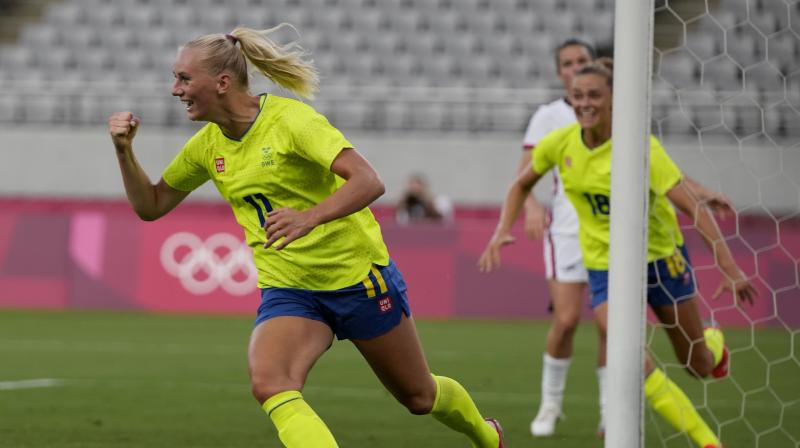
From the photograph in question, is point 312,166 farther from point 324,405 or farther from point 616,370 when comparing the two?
point 324,405

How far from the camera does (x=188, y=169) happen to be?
5422mm

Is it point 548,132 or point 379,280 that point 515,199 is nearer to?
point 548,132

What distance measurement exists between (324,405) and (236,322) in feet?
23.7

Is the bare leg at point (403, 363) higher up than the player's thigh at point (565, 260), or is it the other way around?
the bare leg at point (403, 363)

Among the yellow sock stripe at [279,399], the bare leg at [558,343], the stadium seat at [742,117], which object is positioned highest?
the yellow sock stripe at [279,399]

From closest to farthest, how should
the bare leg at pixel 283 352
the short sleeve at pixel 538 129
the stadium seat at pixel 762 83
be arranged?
1. the bare leg at pixel 283 352
2. the short sleeve at pixel 538 129
3. the stadium seat at pixel 762 83

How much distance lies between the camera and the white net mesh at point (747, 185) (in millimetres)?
8203

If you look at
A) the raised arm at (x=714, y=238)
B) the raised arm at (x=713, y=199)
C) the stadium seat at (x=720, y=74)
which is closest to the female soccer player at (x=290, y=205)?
the raised arm at (x=713, y=199)

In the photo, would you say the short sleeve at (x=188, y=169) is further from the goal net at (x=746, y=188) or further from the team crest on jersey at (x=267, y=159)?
the goal net at (x=746, y=188)

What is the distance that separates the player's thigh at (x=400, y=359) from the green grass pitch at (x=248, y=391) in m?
1.10

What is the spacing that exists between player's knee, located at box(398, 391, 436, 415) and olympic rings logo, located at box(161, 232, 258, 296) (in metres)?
11.1

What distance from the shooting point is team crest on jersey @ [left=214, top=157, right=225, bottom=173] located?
17.0 ft

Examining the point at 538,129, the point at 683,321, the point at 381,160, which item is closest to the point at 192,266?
the point at 381,160

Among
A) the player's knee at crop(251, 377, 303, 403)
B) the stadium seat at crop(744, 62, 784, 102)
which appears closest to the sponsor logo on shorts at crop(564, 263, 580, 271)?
the player's knee at crop(251, 377, 303, 403)
